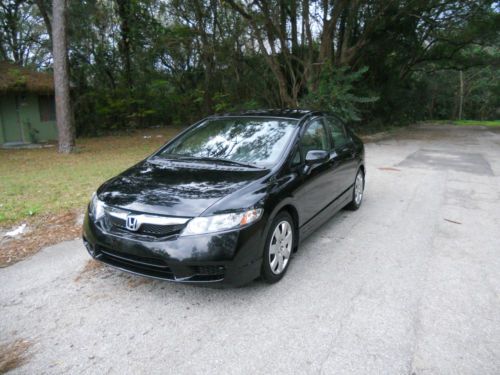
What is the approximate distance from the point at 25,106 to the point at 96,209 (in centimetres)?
1632

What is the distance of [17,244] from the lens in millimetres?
4863

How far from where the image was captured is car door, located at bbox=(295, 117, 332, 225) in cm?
416

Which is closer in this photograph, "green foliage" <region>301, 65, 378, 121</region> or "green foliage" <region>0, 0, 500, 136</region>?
"green foliage" <region>301, 65, 378, 121</region>

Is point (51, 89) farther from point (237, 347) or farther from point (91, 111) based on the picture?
point (237, 347)

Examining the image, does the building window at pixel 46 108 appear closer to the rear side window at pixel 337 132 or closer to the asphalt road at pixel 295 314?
the asphalt road at pixel 295 314

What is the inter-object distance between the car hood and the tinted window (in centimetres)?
92

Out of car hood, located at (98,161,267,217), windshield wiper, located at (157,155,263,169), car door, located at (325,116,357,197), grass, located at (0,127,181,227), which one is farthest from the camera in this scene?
grass, located at (0,127,181,227)

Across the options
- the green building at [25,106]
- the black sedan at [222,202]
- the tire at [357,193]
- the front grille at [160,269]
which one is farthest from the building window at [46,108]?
the front grille at [160,269]

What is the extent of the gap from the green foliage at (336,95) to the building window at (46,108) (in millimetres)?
11863

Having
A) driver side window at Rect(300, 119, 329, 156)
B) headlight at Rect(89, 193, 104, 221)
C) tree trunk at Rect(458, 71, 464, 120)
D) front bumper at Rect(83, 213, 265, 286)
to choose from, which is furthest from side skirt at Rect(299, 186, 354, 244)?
tree trunk at Rect(458, 71, 464, 120)

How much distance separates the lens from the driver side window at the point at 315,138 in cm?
448

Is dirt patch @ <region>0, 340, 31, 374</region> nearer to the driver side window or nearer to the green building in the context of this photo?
the driver side window

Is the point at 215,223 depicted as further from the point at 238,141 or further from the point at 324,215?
the point at 324,215

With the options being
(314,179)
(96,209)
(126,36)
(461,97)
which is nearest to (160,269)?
(96,209)
